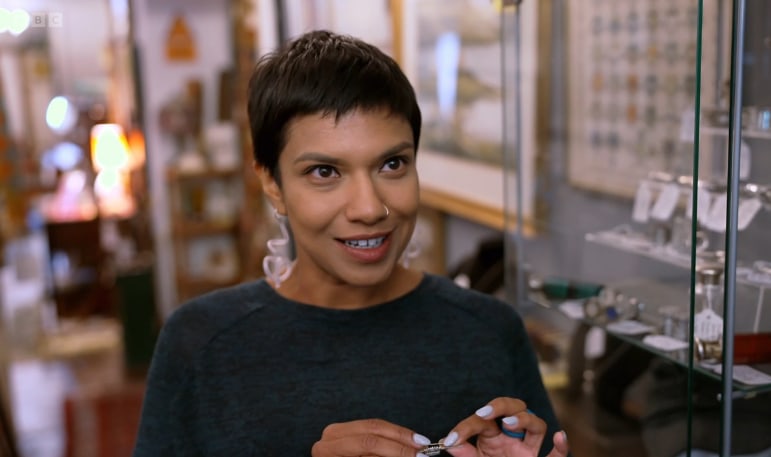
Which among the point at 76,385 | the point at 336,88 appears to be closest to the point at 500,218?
the point at 336,88

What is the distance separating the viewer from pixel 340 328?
107 cm

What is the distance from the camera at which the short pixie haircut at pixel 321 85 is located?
38.4 inches

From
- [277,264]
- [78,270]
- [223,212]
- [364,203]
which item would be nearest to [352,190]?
[364,203]

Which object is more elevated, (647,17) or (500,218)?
(647,17)

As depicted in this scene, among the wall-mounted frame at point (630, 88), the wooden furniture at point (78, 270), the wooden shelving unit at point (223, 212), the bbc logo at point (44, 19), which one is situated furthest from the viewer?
the wooden furniture at point (78, 270)

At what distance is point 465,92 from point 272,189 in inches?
65.3

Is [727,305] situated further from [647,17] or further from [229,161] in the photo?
[229,161]

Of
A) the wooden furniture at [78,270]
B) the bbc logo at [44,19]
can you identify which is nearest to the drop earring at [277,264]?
the bbc logo at [44,19]

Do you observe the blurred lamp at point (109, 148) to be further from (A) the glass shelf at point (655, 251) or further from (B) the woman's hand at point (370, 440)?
(B) the woman's hand at point (370, 440)

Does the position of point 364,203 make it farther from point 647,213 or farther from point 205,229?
point 205,229

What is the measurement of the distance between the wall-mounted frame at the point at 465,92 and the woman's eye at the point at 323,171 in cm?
117

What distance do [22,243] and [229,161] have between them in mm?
1446

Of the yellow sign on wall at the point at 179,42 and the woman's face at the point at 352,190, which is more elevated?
the yellow sign on wall at the point at 179,42

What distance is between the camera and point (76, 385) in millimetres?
4164
